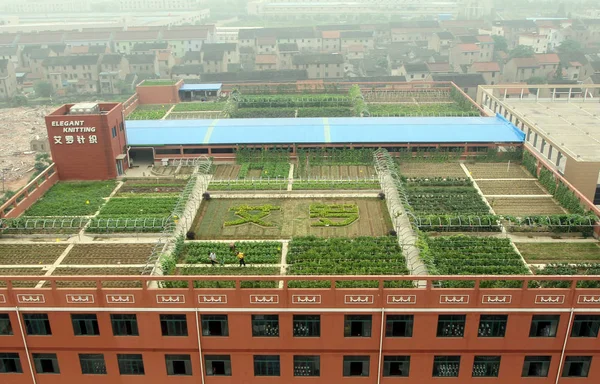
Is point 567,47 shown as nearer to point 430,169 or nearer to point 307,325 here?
point 430,169

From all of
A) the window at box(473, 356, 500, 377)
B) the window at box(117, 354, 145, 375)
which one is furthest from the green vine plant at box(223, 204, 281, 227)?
the window at box(473, 356, 500, 377)

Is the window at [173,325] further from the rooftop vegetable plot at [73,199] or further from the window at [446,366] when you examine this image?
the rooftop vegetable plot at [73,199]

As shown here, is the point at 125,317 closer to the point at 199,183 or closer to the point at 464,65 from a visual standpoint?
the point at 199,183

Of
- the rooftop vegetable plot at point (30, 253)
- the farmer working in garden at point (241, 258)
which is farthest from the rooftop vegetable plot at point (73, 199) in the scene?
the farmer working in garden at point (241, 258)

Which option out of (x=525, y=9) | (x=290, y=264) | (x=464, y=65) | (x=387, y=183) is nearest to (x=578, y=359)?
(x=290, y=264)

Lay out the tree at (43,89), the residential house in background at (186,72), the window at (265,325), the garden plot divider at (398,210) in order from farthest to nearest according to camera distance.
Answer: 1. the tree at (43,89)
2. the residential house in background at (186,72)
3. the garden plot divider at (398,210)
4. the window at (265,325)

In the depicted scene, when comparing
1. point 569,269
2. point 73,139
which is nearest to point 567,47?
point 569,269

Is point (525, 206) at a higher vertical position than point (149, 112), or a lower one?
lower

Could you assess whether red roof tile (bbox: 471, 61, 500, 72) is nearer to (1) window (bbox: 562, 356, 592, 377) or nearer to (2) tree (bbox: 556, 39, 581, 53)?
(2) tree (bbox: 556, 39, 581, 53)
